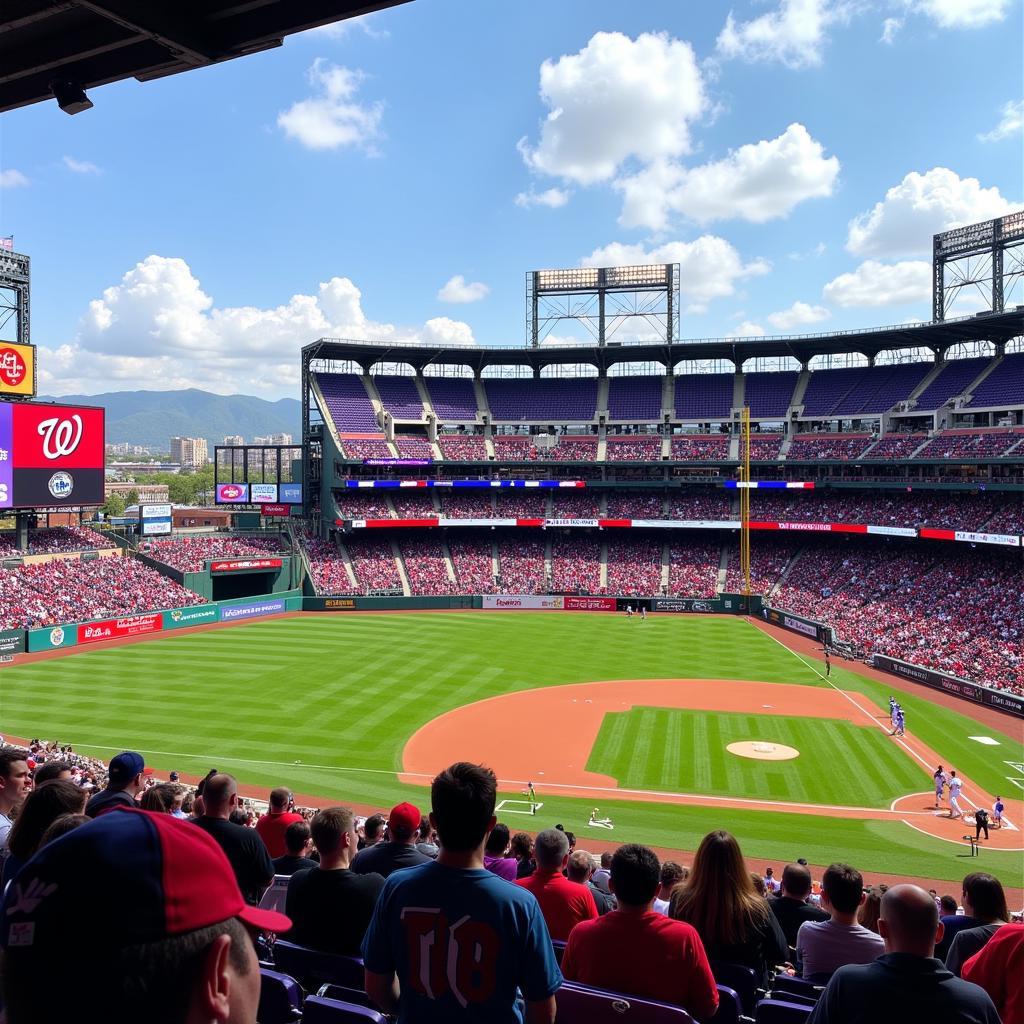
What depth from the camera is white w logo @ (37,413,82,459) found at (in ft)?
163

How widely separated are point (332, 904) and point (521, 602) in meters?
59.5

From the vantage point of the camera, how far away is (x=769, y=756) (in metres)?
29.4

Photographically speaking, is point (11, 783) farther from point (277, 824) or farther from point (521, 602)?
point (521, 602)

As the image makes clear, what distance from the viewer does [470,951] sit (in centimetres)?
355

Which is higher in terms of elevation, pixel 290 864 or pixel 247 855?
pixel 247 855

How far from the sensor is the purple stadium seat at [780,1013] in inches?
189

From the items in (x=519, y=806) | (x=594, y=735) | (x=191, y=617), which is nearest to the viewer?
(x=519, y=806)

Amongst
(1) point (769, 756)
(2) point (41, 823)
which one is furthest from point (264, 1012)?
(1) point (769, 756)

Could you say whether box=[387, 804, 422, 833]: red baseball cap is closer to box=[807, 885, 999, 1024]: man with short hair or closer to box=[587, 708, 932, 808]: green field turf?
box=[807, 885, 999, 1024]: man with short hair

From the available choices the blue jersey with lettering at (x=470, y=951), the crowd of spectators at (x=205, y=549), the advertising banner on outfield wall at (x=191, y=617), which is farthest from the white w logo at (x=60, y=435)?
the blue jersey with lettering at (x=470, y=951)

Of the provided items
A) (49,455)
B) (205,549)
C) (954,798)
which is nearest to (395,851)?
(954,798)

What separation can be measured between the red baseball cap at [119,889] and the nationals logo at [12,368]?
5627 centimetres

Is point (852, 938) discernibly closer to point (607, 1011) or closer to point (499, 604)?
point (607, 1011)

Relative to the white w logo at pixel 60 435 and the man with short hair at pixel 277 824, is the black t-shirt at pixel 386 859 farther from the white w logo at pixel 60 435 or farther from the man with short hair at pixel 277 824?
the white w logo at pixel 60 435
